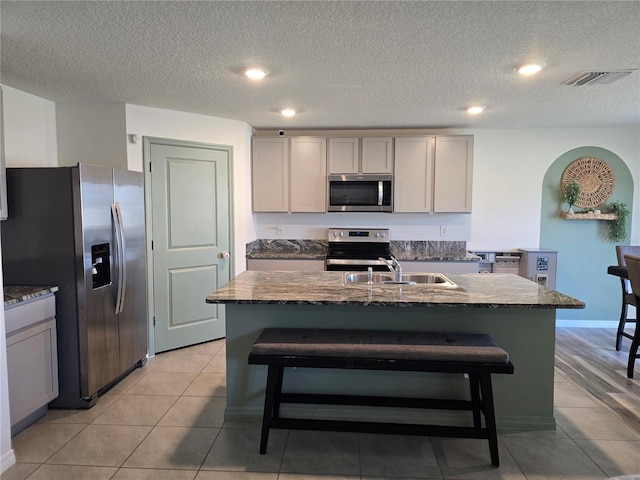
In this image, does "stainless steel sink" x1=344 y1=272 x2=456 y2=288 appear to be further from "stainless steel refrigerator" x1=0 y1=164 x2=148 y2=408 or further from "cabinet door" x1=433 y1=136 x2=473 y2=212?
"stainless steel refrigerator" x1=0 y1=164 x2=148 y2=408

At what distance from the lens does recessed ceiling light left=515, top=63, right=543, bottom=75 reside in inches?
100.0

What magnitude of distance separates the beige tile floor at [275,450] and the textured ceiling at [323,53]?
7.38ft

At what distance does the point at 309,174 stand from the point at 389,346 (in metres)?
2.83

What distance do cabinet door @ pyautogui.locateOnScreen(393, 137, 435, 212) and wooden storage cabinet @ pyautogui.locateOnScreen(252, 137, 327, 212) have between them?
0.83 meters

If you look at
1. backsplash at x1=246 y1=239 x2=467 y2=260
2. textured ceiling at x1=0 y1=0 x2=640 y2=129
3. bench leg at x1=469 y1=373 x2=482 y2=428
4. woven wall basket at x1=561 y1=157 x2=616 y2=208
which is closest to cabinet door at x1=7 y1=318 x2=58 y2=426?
textured ceiling at x1=0 y1=0 x2=640 y2=129

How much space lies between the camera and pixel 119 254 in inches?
118

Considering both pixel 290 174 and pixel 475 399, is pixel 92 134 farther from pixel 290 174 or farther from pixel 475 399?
pixel 475 399

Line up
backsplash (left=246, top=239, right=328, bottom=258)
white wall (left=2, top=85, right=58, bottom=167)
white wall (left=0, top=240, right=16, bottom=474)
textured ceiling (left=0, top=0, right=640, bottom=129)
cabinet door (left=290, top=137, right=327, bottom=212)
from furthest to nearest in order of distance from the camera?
backsplash (left=246, top=239, right=328, bottom=258) < cabinet door (left=290, top=137, right=327, bottom=212) < white wall (left=2, top=85, right=58, bottom=167) < white wall (left=0, top=240, right=16, bottom=474) < textured ceiling (left=0, top=0, right=640, bottom=129)

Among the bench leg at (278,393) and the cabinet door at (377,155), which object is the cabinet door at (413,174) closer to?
the cabinet door at (377,155)

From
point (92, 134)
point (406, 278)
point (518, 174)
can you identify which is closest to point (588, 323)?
point (518, 174)

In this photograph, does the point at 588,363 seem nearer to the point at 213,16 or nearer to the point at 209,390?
the point at 209,390

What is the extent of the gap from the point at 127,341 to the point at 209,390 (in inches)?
31.0

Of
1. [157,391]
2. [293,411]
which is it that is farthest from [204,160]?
[293,411]

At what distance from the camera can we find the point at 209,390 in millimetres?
3041
